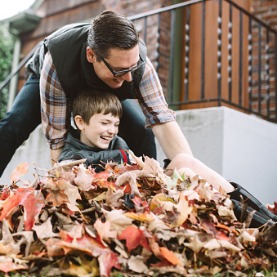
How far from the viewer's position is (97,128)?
3070 mm

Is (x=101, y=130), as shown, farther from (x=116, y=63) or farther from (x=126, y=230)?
(x=126, y=230)

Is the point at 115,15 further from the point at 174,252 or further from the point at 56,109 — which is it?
the point at 174,252

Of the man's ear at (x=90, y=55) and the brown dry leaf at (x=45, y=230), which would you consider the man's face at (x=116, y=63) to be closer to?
the man's ear at (x=90, y=55)

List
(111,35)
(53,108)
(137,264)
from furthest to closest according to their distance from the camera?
(53,108) < (111,35) < (137,264)

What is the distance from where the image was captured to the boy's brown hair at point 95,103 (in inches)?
119

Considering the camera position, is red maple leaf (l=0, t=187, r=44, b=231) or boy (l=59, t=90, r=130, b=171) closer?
red maple leaf (l=0, t=187, r=44, b=231)

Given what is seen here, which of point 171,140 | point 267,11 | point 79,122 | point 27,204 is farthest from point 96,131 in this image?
point 267,11

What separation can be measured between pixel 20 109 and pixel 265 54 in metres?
3.39

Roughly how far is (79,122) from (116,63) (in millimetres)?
629

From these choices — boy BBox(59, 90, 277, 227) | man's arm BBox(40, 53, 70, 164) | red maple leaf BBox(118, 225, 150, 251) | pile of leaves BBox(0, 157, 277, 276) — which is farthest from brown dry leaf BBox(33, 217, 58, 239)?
man's arm BBox(40, 53, 70, 164)

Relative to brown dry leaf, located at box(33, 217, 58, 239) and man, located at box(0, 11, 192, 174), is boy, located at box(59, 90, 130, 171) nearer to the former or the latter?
man, located at box(0, 11, 192, 174)

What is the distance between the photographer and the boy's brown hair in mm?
3029

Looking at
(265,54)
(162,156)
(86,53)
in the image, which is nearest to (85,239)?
(86,53)

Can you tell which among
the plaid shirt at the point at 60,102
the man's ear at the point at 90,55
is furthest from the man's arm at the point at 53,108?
the man's ear at the point at 90,55
